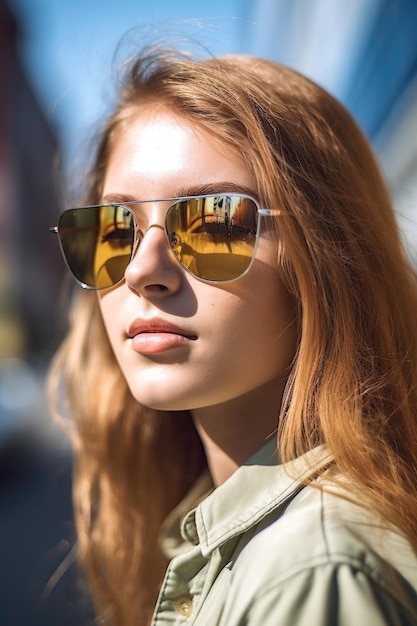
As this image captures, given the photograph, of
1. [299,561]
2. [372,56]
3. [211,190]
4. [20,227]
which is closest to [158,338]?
[211,190]

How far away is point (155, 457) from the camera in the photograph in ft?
7.38

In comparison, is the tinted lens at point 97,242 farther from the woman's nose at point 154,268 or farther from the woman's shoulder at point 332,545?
the woman's shoulder at point 332,545

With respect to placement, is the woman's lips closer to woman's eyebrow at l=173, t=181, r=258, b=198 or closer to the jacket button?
woman's eyebrow at l=173, t=181, r=258, b=198

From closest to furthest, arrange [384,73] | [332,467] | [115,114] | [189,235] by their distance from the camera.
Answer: [332,467] → [189,235] → [115,114] → [384,73]

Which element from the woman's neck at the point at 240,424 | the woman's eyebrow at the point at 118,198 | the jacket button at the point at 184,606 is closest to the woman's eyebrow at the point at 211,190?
A: the woman's eyebrow at the point at 118,198

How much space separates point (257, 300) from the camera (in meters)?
1.49

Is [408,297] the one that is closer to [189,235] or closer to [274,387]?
[274,387]

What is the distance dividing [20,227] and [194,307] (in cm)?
1554

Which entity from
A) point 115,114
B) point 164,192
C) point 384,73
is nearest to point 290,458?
point 164,192

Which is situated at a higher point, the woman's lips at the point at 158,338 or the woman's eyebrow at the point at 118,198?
the woman's eyebrow at the point at 118,198

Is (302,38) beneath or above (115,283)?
above

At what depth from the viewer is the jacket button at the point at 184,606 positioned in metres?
1.53

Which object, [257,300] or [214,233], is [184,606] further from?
[214,233]

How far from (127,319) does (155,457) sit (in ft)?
2.70
